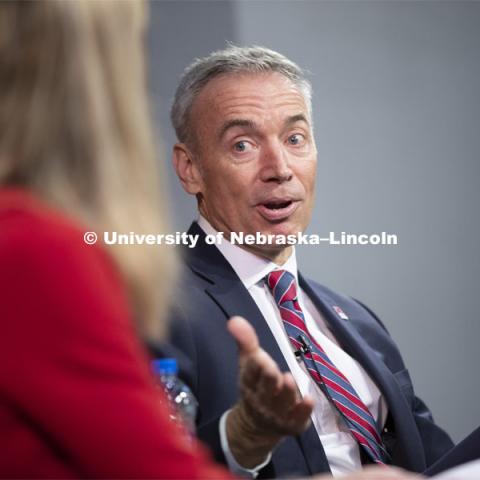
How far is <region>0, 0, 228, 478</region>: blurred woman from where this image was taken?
2.72ft

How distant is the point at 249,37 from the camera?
2.80m

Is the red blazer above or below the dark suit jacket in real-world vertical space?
above

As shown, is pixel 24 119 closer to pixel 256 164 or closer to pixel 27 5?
pixel 27 5

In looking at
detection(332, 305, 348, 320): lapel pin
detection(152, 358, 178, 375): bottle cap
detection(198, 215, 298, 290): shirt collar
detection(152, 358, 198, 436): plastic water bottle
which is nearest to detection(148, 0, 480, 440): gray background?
detection(332, 305, 348, 320): lapel pin

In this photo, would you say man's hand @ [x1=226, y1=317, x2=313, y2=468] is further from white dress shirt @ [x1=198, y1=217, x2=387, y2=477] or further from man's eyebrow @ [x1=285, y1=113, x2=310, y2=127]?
man's eyebrow @ [x1=285, y1=113, x2=310, y2=127]

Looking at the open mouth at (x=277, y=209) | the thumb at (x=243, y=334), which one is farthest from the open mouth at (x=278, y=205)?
the thumb at (x=243, y=334)

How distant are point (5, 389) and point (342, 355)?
1483 millimetres

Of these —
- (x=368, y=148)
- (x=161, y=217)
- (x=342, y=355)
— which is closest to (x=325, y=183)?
(x=368, y=148)

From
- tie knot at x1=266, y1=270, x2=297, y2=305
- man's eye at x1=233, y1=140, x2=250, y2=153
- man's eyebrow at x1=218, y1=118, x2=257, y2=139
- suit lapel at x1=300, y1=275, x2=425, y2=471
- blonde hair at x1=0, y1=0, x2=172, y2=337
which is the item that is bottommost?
suit lapel at x1=300, y1=275, x2=425, y2=471

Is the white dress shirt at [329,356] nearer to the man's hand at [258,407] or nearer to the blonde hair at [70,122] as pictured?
the man's hand at [258,407]

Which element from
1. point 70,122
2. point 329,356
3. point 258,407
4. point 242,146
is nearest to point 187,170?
point 242,146

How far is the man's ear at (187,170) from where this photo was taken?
8.00ft

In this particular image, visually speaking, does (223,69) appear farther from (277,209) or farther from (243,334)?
(243,334)

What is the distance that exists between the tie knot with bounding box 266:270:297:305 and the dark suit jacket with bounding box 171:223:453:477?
0.29 feet
